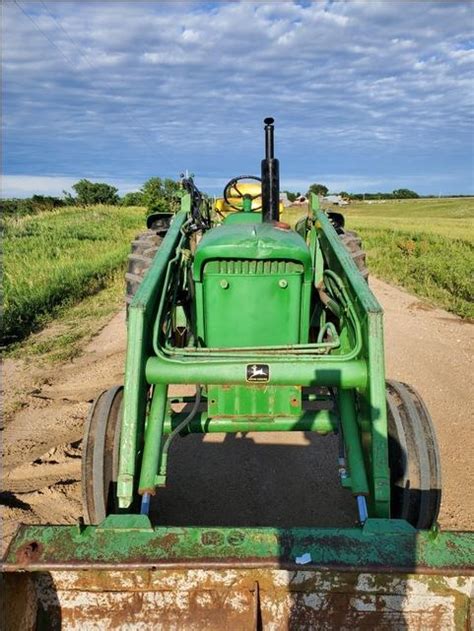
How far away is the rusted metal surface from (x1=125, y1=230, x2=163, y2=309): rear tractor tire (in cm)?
300

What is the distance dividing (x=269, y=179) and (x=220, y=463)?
82.1 inches

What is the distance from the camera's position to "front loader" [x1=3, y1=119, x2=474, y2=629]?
6.79 ft

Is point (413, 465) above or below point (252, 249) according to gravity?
below

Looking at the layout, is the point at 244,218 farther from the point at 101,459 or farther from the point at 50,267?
the point at 50,267

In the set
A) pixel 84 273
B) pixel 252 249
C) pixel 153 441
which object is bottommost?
pixel 84 273

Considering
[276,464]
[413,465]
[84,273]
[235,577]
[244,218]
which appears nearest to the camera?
[235,577]

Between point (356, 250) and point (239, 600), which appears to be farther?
point (356, 250)

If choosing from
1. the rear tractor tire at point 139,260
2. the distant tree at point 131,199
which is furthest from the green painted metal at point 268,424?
the distant tree at point 131,199

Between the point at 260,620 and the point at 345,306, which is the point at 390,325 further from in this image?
the point at 260,620

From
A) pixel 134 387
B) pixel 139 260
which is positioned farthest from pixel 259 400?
pixel 139 260

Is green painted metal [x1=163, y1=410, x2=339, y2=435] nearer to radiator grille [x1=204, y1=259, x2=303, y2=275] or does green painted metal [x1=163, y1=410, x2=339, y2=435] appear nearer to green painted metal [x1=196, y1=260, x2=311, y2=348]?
green painted metal [x1=196, y1=260, x2=311, y2=348]

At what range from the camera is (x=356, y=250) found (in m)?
5.57

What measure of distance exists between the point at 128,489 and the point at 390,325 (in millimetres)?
5529

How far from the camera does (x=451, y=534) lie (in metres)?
2.11
